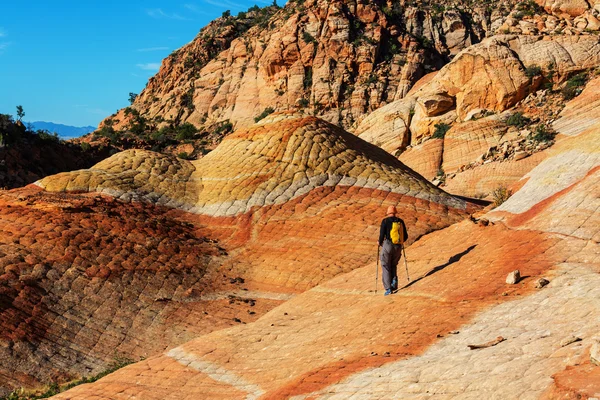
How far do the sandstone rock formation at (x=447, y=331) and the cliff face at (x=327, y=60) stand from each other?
47.3 m

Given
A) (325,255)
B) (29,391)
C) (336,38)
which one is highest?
(336,38)

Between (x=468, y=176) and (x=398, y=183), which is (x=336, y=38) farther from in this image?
(x=398, y=183)

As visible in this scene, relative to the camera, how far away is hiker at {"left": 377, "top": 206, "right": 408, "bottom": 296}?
1166 cm

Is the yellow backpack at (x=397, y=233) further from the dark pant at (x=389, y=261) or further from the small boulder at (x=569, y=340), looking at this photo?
the small boulder at (x=569, y=340)

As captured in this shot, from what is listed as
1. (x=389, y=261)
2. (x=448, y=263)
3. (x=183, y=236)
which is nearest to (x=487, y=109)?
(x=183, y=236)

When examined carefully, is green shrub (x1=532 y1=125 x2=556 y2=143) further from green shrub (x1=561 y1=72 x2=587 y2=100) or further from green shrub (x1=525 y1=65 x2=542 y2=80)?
green shrub (x1=525 y1=65 x2=542 y2=80)

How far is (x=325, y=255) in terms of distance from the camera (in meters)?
16.5

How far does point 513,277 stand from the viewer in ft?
30.8

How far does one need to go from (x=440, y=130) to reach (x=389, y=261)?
30.3 m

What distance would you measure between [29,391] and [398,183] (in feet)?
37.6

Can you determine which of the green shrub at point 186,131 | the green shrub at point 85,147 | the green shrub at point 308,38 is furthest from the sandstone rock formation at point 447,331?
the green shrub at point 186,131

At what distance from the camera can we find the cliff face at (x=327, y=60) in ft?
202

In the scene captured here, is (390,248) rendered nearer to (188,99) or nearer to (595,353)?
(595,353)

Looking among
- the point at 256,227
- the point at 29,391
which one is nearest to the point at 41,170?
the point at 256,227
